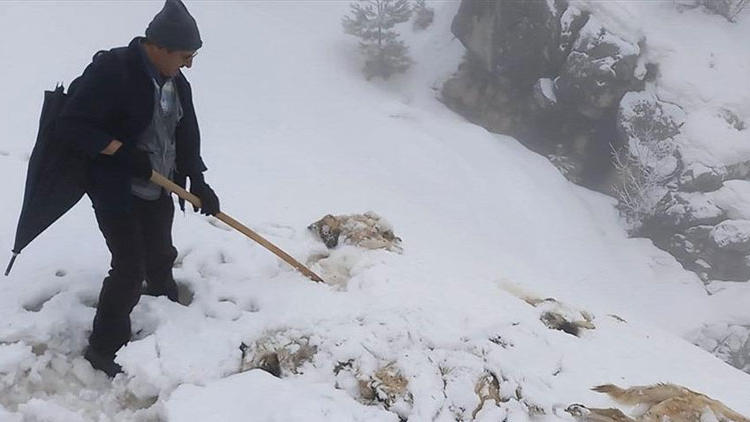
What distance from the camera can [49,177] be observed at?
9.78 ft

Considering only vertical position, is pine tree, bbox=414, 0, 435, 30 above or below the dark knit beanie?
below

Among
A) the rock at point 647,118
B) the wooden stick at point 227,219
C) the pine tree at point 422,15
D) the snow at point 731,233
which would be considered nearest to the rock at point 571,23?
the rock at point 647,118

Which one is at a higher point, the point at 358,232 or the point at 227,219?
the point at 227,219

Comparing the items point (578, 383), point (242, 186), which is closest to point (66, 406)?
Result: point (578, 383)

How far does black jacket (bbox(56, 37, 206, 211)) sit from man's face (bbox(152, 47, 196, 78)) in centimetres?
9

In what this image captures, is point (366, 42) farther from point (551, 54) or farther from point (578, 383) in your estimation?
point (578, 383)

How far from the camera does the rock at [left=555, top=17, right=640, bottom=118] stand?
1688 centimetres

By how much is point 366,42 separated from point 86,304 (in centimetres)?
1677

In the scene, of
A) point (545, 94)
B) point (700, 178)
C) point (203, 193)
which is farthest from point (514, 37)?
point (203, 193)

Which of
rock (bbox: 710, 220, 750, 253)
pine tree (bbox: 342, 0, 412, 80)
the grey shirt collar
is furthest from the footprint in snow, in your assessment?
pine tree (bbox: 342, 0, 412, 80)

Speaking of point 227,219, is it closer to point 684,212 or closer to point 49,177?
point 49,177

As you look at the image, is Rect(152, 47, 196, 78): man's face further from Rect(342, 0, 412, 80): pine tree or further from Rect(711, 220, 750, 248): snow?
Rect(342, 0, 412, 80): pine tree

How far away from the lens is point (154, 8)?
17.8 metres

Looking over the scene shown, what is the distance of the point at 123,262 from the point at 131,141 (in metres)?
0.65
